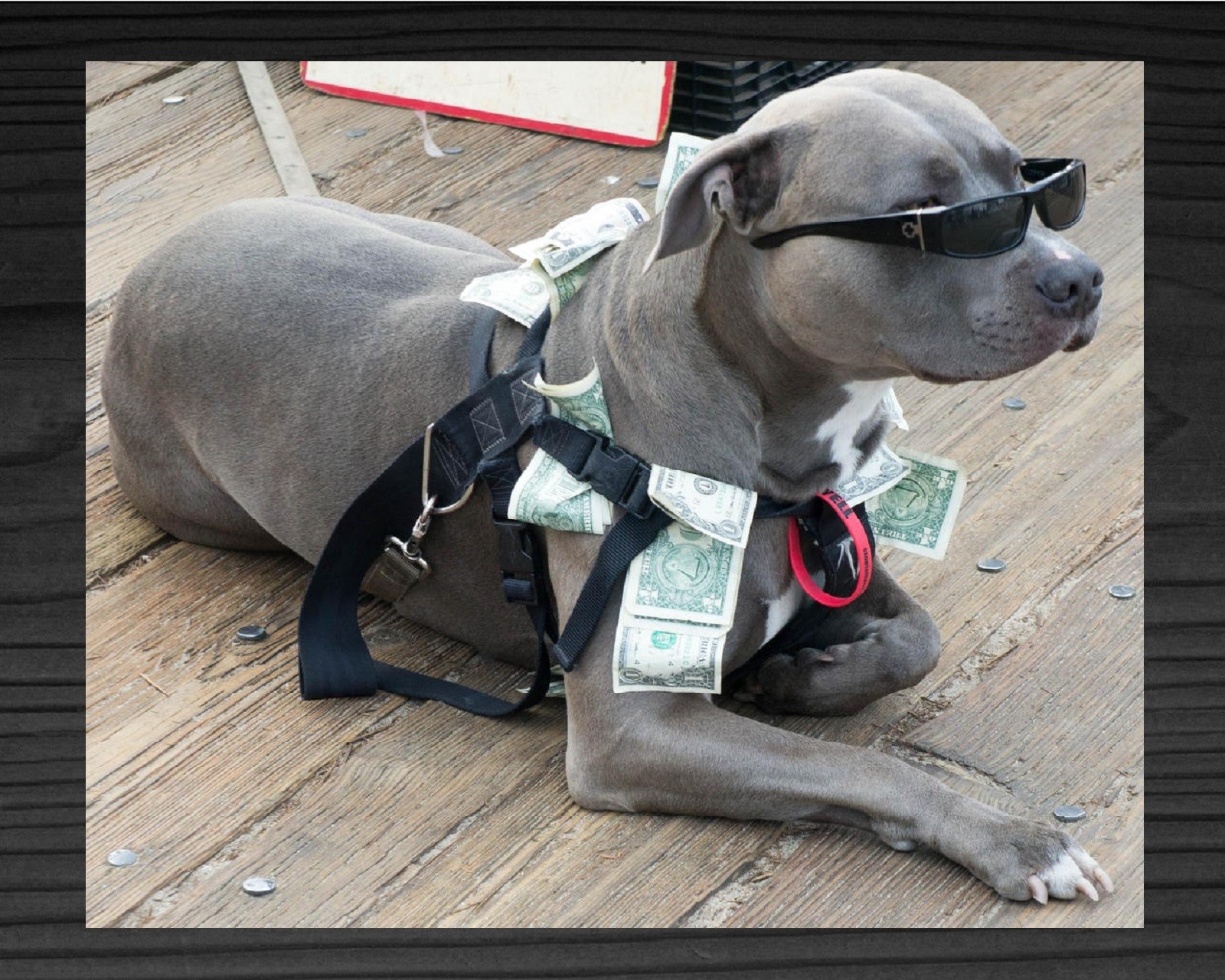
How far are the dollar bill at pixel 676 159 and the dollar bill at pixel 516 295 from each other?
29 cm

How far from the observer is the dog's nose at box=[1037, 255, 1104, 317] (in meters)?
2.44

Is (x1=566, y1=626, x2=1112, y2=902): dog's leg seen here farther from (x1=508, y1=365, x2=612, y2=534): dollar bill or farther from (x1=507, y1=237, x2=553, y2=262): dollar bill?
(x1=507, y1=237, x2=553, y2=262): dollar bill

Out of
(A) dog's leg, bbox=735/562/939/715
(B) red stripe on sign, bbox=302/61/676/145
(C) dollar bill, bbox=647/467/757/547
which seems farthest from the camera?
(B) red stripe on sign, bbox=302/61/676/145

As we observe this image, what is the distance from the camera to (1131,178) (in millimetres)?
4039

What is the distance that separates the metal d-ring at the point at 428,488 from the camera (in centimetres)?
293

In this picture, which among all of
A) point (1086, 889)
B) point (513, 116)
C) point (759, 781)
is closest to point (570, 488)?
point (759, 781)

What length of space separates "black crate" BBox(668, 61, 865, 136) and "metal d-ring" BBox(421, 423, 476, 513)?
0.73 meters

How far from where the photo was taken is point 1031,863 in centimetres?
260

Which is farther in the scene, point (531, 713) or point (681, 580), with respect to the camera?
point (531, 713)

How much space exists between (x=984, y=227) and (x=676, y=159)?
21.6 inches

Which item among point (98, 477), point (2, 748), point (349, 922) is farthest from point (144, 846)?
point (98, 477)

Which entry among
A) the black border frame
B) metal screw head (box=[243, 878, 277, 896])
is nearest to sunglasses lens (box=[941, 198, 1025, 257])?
the black border frame

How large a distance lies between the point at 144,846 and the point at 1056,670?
1.58 meters

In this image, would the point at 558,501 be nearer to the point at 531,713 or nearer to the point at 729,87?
the point at 531,713
